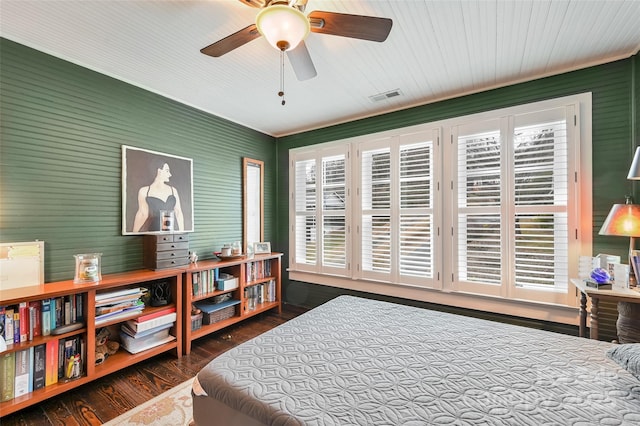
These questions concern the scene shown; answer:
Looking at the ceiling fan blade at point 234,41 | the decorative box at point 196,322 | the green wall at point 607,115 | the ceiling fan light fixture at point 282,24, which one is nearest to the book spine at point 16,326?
the decorative box at point 196,322

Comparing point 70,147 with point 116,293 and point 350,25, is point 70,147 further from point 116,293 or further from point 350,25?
point 350,25

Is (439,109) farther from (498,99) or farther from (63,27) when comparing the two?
(63,27)

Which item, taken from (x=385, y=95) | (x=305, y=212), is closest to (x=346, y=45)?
(x=385, y=95)

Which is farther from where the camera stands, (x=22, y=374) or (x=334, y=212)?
(x=334, y=212)

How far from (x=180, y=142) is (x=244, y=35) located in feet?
6.42

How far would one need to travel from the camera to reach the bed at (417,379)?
3.41ft

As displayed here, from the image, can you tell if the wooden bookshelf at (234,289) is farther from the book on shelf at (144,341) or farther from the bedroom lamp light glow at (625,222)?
the bedroom lamp light glow at (625,222)

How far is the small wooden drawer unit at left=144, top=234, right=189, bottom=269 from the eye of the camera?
2678 millimetres

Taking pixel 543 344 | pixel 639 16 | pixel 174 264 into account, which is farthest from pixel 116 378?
pixel 639 16

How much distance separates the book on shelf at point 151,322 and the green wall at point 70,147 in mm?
570

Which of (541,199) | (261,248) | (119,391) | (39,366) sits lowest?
(119,391)

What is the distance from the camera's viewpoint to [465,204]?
2.94m

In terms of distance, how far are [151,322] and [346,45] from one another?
9.70ft

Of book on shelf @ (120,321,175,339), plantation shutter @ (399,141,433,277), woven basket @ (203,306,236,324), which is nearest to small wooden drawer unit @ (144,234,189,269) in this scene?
book on shelf @ (120,321,175,339)
